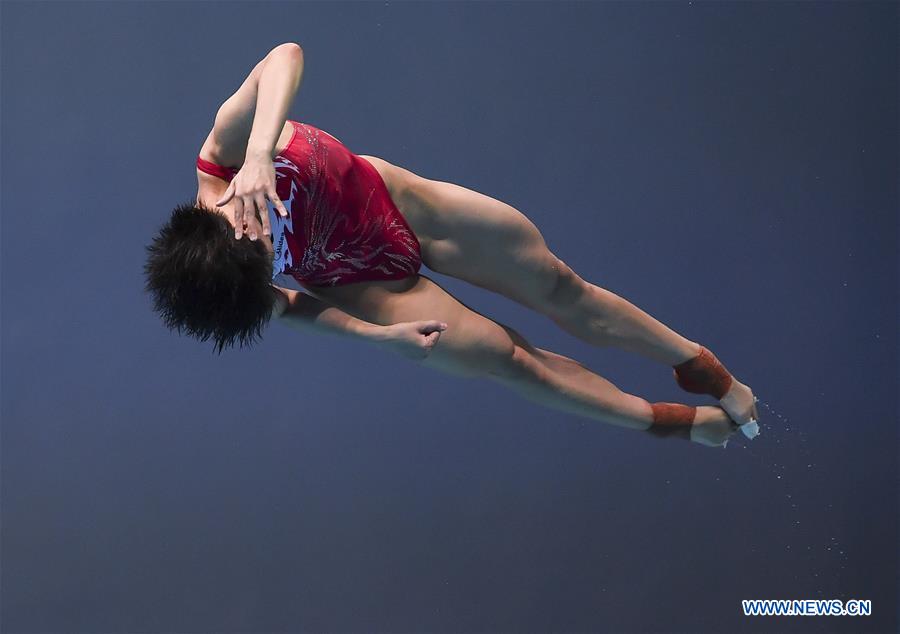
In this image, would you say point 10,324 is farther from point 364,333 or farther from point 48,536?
point 364,333

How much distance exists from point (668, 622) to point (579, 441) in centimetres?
61

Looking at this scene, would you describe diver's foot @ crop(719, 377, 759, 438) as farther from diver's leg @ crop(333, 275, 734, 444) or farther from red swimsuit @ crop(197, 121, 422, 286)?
red swimsuit @ crop(197, 121, 422, 286)

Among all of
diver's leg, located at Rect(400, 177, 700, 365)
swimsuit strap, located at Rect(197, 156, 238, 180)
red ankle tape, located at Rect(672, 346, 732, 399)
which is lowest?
red ankle tape, located at Rect(672, 346, 732, 399)

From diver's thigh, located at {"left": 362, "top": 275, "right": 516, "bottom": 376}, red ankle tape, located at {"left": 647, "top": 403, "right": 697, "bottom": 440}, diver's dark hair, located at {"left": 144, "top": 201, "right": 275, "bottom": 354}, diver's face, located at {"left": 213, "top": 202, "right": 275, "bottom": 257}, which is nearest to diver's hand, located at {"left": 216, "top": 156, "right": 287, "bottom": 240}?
diver's face, located at {"left": 213, "top": 202, "right": 275, "bottom": 257}

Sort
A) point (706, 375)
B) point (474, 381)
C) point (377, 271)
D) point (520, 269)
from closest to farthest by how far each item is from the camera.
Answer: point (377, 271)
point (520, 269)
point (706, 375)
point (474, 381)

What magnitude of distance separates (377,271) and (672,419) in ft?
2.46

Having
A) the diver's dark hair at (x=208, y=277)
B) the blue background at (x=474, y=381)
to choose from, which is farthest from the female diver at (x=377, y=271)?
the blue background at (x=474, y=381)

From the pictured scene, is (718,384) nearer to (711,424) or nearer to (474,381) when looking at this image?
(711,424)

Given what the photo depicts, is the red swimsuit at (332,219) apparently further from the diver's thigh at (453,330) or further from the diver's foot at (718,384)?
the diver's foot at (718,384)

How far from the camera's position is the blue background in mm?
3016

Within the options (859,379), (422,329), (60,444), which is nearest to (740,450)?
(859,379)

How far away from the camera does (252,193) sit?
1501mm

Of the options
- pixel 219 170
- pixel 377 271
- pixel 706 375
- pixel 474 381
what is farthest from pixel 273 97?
pixel 474 381

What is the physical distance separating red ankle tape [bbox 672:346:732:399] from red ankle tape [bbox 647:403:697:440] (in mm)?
54
